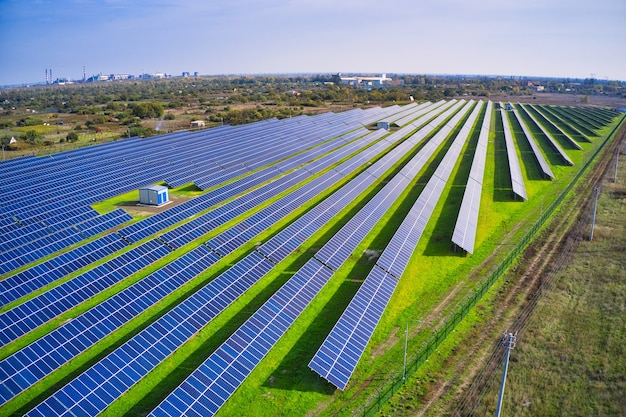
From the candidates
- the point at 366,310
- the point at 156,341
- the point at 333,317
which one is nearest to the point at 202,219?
the point at 333,317

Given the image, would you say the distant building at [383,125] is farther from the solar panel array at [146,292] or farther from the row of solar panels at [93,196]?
the solar panel array at [146,292]

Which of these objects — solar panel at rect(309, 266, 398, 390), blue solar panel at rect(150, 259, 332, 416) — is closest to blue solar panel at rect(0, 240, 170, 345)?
blue solar panel at rect(150, 259, 332, 416)

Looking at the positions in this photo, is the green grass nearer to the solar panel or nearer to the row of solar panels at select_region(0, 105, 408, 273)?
the solar panel

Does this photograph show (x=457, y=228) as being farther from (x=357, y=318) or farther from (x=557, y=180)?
(x=557, y=180)

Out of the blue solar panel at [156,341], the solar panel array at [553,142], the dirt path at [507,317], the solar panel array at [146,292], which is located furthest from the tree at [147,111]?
the dirt path at [507,317]

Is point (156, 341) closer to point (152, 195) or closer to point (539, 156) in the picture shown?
point (152, 195)

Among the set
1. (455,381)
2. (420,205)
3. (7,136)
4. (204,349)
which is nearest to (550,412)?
(455,381)
